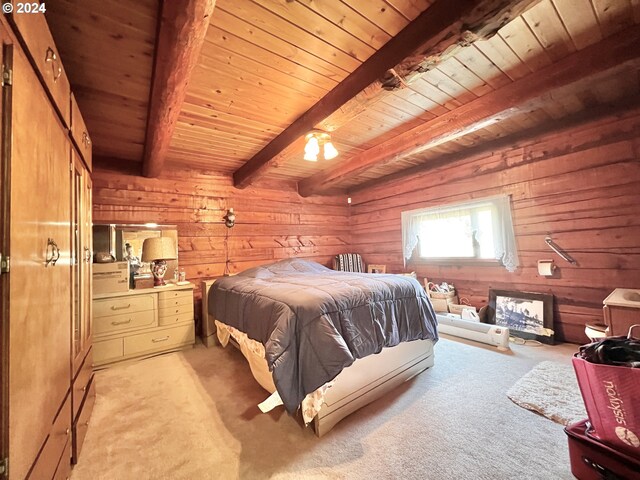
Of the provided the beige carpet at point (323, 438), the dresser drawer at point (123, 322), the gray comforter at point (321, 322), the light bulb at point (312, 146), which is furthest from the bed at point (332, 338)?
the light bulb at point (312, 146)

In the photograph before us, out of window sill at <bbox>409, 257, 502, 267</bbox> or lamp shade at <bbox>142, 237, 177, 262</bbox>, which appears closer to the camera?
lamp shade at <bbox>142, 237, 177, 262</bbox>

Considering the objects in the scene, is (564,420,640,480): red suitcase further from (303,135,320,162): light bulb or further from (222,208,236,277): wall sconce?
(222,208,236,277): wall sconce

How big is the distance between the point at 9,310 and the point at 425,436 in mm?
1920

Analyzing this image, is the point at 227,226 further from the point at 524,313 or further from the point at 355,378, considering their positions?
the point at 524,313

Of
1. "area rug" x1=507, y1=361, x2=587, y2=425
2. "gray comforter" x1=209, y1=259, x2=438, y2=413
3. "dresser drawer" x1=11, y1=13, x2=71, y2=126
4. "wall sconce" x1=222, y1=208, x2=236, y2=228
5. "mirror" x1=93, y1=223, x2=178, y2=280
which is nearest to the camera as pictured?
"dresser drawer" x1=11, y1=13, x2=71, y2=126

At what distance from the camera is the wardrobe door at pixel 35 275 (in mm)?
756

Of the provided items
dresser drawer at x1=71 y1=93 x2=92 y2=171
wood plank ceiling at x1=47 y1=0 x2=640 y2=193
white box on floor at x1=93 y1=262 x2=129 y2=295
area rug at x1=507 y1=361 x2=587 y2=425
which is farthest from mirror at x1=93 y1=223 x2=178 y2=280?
area rug at x1=507 y1=361 x2=587 y2=425

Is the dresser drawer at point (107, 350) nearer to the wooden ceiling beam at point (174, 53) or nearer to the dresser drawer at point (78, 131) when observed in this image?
the dresser drawer at point (78, 131)

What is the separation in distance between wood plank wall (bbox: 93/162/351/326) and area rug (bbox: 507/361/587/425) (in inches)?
130

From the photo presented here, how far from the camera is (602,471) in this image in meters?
1.12

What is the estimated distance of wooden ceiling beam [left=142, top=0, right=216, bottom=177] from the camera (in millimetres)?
1141

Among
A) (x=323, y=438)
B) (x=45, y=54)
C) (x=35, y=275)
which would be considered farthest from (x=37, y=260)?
(x=323, y=438)

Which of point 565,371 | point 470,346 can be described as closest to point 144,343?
point 470,346

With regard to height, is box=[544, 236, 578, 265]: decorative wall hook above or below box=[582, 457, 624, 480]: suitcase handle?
above
